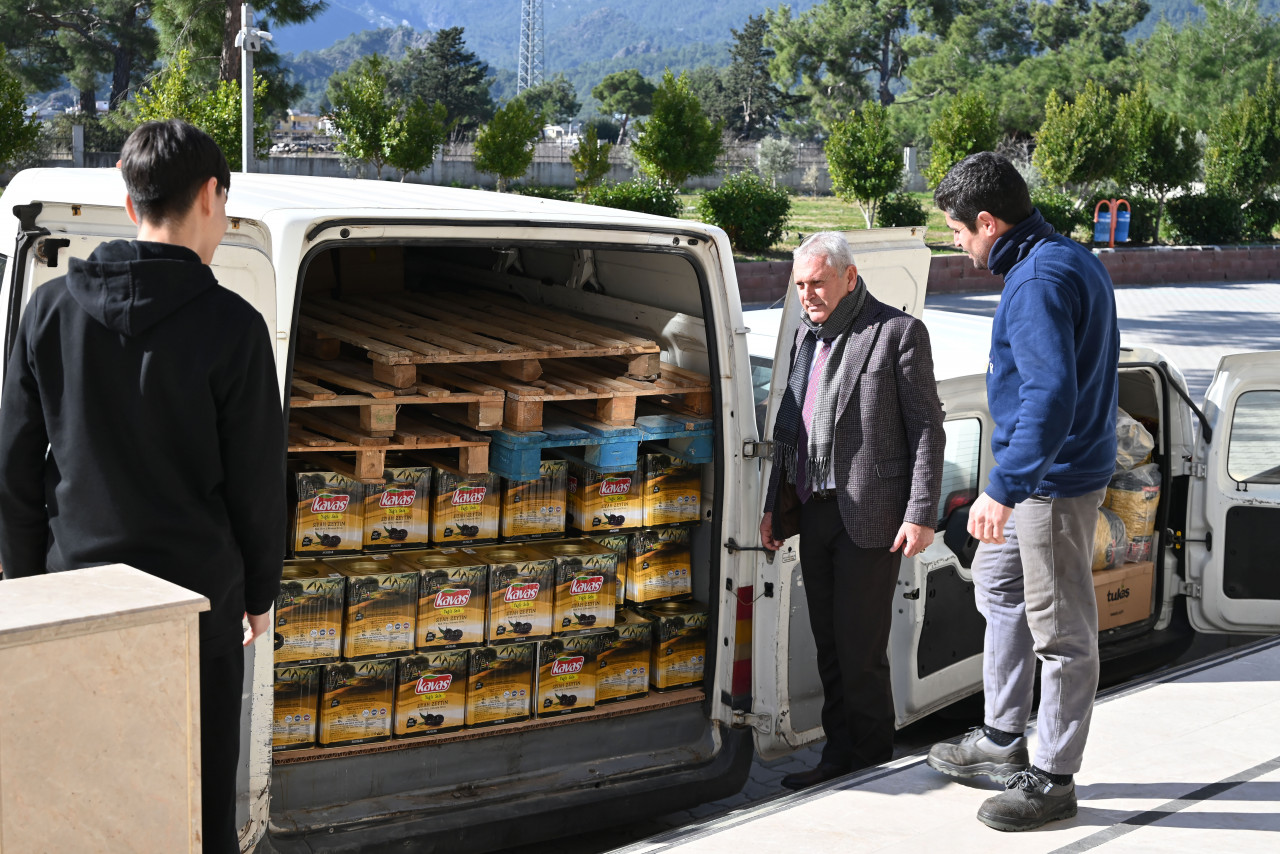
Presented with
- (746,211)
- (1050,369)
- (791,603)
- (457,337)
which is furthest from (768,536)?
(746,211)

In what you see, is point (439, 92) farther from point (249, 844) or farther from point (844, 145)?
point (249, 844)

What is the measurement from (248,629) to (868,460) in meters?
2.07

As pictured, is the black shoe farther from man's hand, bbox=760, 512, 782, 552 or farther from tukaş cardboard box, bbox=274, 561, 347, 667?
tukaş cardboard box, bbox=274, 561, 347, 667

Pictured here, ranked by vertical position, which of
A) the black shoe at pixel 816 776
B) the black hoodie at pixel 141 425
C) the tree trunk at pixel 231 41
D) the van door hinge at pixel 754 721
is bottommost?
the black shoe at pixel 816 776

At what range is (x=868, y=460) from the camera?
4.09m

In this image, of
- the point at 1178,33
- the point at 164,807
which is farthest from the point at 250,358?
the point at 1178,33

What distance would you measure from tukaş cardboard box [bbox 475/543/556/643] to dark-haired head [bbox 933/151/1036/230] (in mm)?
1765

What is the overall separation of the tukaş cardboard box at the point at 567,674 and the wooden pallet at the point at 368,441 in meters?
0.72

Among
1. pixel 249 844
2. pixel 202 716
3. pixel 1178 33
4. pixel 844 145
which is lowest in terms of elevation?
pixel 249 844

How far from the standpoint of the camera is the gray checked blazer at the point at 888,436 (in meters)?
4.06

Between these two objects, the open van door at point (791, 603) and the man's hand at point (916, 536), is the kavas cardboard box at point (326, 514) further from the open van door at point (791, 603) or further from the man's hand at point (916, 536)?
the man's hand at point (916, 536)

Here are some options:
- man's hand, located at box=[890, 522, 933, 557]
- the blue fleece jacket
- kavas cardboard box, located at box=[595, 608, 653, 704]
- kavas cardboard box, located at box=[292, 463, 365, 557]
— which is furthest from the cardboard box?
kavas cardboard box, located at box=[292, 463, 365, 557]

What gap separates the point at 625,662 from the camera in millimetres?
4449

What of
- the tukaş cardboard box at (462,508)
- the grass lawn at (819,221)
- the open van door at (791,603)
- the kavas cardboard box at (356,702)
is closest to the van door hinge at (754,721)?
the open van door at (791,603)
